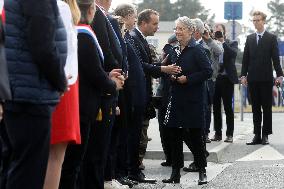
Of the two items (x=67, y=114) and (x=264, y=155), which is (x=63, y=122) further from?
(x=264, y=155)

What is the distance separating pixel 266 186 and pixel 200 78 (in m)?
1.37

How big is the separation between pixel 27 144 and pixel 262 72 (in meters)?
8.79

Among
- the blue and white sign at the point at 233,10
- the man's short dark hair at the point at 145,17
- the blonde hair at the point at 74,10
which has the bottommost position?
the blonde hair at the point at 74,10

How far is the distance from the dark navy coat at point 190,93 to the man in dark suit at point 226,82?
4455mm

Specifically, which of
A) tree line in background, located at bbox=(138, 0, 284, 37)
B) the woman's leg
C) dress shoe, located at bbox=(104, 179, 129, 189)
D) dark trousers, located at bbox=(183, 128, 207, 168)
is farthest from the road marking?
tree line in background, located at bbox=(138, 0, 284, 37)

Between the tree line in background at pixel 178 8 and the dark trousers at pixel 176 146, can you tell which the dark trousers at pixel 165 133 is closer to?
the dark trousers at pixel 176 146

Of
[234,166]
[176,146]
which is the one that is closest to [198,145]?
[176,146]

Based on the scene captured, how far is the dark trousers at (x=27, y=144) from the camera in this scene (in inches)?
189

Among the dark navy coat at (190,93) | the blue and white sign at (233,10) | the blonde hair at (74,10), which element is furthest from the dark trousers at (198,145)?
the blue and white sign at (233,10)

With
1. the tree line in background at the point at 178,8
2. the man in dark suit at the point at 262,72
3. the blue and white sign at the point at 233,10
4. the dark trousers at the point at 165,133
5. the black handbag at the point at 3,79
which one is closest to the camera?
the black handbag at the point at 3,79

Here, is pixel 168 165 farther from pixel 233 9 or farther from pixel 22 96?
pixel 233 9

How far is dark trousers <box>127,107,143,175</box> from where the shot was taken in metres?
8.36

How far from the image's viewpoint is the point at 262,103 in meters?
13.3

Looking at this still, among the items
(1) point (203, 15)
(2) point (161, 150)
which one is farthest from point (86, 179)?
(1) point (203, 15)
